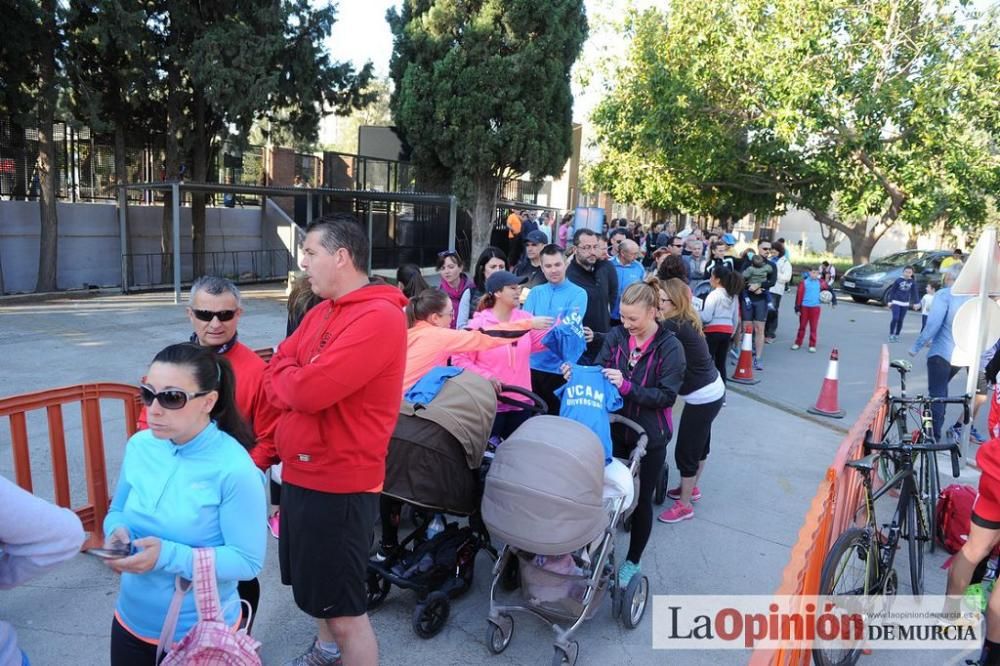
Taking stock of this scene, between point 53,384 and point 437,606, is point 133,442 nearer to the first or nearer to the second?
point 437,606

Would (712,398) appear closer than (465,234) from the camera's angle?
Yes

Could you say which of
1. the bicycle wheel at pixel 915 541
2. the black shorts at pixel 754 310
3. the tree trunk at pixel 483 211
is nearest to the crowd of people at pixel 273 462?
the bicycle wheel at pixel 915 541

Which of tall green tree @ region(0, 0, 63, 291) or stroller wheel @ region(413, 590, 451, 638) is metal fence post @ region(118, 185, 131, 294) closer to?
tall green tree @ region(0, 0, 63, 291)

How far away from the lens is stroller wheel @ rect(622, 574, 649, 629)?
3.70m

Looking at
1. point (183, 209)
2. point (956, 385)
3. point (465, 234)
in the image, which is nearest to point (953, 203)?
point (956, 385)

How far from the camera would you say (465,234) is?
23422 mm

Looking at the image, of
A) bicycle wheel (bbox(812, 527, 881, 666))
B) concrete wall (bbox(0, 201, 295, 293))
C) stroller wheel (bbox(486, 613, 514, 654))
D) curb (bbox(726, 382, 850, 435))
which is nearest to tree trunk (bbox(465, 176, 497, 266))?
concrete wall (bbox(0, 201, 295, 293))

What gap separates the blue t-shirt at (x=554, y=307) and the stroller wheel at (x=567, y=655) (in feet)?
7.52

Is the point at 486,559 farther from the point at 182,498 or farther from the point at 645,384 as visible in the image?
the point at 182,498

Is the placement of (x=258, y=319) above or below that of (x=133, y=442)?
below

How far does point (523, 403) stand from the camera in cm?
437

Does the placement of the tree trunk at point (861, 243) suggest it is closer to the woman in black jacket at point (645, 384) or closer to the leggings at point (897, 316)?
the leggings at point (897, 316)

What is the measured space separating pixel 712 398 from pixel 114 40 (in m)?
14.4

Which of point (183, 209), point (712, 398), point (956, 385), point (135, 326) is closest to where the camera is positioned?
point (712, 398)
